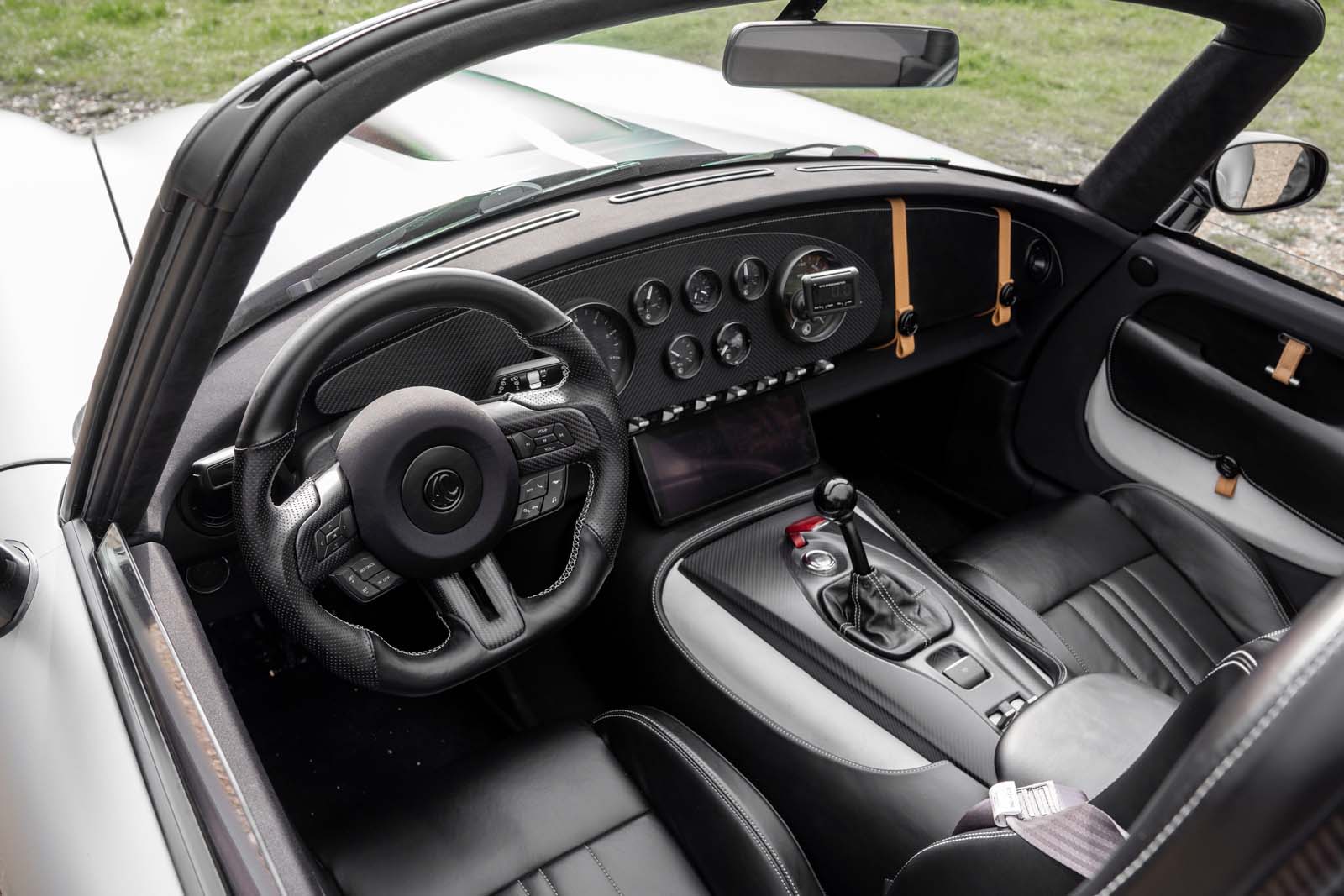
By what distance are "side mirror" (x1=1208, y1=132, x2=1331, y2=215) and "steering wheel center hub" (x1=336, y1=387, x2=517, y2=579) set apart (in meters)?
1.77

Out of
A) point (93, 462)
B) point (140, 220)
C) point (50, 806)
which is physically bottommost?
point (50, 806)

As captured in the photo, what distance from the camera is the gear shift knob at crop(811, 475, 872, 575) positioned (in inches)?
82.9

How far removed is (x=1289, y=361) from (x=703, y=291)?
1290mm

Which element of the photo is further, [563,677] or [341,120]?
[563,677]

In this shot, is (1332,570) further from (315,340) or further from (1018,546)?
(315,340)

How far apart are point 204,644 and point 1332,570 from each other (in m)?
2.24

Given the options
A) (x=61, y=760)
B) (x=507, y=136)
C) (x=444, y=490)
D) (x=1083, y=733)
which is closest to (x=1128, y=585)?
(x=1083, y=733)

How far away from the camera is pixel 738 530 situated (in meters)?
2.37

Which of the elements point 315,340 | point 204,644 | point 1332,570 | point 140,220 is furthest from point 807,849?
point 140,220

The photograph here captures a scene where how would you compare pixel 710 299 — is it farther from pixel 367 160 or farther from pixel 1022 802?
pixel 1022 802

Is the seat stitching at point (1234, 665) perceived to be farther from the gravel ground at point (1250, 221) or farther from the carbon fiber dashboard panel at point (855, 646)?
the gravel ground at point (1250, 221)

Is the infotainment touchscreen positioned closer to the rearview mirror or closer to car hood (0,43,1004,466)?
car hood (0,43,1004,466)

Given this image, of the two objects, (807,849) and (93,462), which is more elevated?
(93,462)

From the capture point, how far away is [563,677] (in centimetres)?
259
